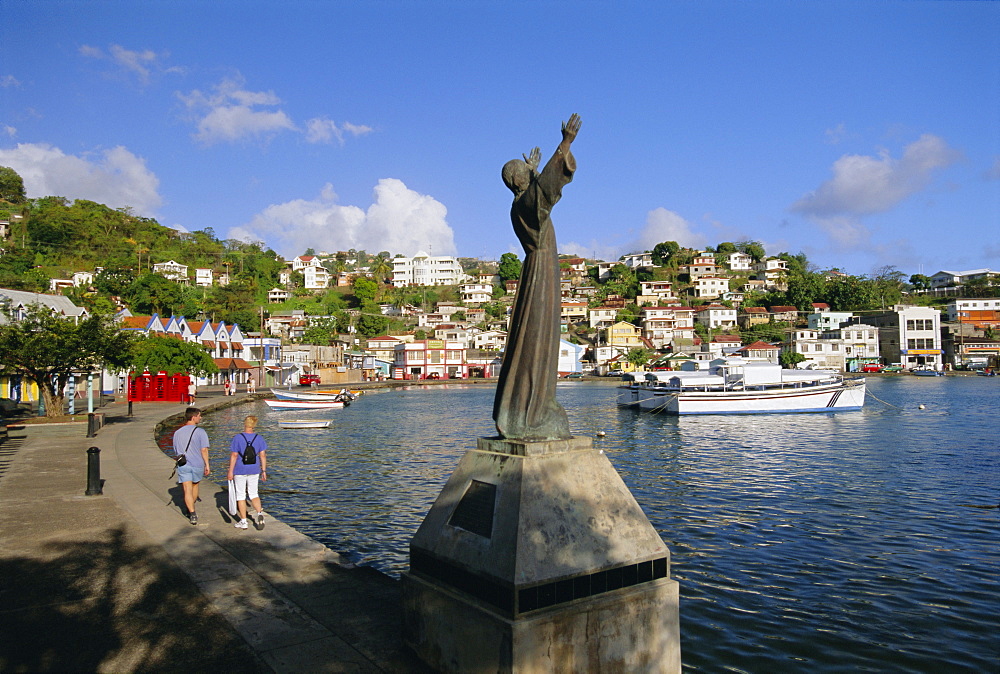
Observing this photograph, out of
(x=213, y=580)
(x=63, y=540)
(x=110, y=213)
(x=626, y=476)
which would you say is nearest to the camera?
(x=213, y=580)

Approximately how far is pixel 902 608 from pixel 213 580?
771 centimetres

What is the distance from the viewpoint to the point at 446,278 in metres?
153

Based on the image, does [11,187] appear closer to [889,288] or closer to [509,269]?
[509,269]

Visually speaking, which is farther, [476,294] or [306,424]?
[476,294]

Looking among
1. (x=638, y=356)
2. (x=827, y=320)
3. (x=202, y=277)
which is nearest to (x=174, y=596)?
(x=638, y=356)

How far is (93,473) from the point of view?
1023 cm

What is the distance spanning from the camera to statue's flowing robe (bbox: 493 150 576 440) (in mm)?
4520

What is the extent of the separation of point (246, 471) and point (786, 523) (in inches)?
365

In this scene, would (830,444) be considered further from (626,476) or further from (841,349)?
(841,349)

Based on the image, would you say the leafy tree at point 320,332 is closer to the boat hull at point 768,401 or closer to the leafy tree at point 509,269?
the leafy tree at point 509,269

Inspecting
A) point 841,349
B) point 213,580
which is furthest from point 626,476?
point 841,349

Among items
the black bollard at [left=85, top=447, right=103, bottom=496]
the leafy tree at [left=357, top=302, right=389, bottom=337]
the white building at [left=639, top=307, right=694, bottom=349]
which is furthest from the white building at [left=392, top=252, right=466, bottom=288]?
the black bollard at [left=85, top=447, right=103, bottom=496]

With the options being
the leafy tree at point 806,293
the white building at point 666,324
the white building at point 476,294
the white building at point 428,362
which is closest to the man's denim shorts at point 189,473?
the white building at point 428,362

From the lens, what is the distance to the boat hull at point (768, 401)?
121ft
